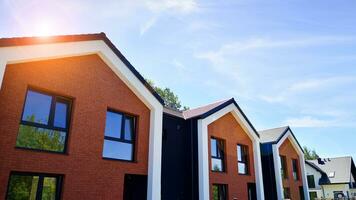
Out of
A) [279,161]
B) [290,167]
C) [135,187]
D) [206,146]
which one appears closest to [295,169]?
[290,167]

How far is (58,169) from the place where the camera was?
851 centimetres

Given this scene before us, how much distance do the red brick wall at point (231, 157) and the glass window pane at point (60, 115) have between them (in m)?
7.57

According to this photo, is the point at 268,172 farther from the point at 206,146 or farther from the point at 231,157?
the point at 206,146

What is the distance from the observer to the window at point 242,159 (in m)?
16.2

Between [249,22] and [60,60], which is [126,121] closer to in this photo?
[60,60]

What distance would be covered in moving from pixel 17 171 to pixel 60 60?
3667 millimetres

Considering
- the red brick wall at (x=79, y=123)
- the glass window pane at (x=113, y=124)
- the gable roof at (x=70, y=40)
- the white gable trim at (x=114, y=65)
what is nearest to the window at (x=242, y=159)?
the white gable trim at (x=114, y=65)

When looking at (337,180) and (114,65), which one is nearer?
(114,65)

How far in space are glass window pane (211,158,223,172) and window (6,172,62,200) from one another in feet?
25.9

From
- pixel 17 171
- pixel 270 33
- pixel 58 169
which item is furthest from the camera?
pixel 270 33

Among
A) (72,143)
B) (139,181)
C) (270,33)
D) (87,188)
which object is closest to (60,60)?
(72,143)

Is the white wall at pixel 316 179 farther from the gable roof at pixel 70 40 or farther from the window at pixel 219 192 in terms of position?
the gable roof at pixel 70 40

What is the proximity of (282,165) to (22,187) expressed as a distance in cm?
1784

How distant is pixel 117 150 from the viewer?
411 inches
